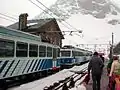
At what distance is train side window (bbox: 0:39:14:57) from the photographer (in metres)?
17.5

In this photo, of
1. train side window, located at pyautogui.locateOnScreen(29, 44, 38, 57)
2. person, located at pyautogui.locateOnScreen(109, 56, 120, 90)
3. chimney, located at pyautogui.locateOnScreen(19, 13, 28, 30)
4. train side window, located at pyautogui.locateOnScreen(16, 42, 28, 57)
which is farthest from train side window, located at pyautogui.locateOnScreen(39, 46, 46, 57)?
chimney, located at pyautogui.locateOnScreen(19, 13, 28, 30)

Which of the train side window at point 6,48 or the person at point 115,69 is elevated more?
the train side window at point 6,48

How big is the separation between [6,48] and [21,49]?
2560mm

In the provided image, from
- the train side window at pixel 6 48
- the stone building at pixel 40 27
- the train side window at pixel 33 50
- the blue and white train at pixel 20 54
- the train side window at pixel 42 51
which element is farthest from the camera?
the stone building at pixel 40 27

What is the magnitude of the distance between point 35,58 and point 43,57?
278 centimetres

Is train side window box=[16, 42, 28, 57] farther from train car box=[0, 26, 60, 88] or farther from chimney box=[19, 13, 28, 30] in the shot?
chimney box=[19, 13, 28, 30]

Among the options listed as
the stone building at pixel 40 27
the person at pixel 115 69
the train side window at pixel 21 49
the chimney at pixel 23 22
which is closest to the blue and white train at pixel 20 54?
the train side window at pixel 21 49

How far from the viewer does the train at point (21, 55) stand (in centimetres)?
1791

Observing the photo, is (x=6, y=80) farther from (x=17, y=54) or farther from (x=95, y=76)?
(x=95, y=76)

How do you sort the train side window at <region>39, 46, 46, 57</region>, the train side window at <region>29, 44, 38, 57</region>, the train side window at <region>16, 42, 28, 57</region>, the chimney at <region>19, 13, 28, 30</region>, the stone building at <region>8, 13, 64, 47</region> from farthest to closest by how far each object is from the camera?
the chimney at <region>19, 13, 28, 30</region>
the stone building at <region>8, 13, 64, 47</region>
the train side window at <region>39, 46, 46, 57</region>
the train side window at <region>29, 44, 38, 57</region>
the train side window at <region>16, 42, 28, 57</region>

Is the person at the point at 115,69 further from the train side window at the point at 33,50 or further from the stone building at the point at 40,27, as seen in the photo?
the stone building at the point at 40,27

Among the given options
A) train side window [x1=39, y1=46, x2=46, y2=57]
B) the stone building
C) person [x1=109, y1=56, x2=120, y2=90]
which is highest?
the stone building

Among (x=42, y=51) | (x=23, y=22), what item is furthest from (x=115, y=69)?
(x=23, y=22)

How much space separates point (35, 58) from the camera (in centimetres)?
2406
